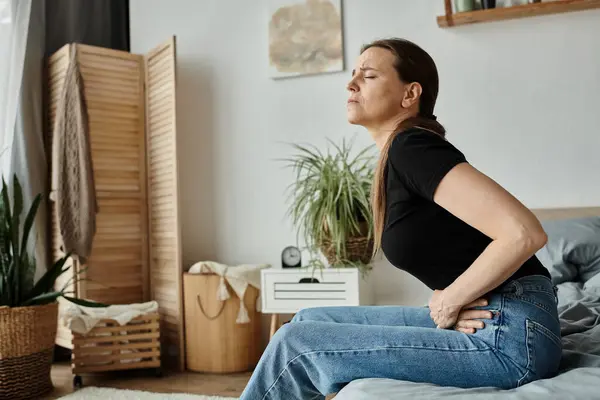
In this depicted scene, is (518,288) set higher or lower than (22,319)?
higher

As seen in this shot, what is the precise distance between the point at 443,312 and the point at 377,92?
0.53 m

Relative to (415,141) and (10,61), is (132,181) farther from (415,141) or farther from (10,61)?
(415,141)

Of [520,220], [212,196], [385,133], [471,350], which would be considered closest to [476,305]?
[471,350]

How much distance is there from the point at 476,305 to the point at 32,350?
233 cm

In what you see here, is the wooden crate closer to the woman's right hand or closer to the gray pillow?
the gray pillow

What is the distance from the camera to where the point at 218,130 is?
377 cm

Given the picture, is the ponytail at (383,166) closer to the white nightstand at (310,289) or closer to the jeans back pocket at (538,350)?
the jeans back pocket at (538,350)

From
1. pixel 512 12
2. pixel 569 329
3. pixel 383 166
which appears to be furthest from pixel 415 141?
pixel 512 12

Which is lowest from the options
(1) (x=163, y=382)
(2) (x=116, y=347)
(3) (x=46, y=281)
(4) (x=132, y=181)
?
(1) (x=163, y=382)

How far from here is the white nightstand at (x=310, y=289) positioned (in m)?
2.99

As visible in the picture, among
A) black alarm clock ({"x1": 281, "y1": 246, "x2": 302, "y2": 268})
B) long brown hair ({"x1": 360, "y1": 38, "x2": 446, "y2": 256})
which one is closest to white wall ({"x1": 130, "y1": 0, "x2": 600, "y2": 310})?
black alarm clock ({"x1": 281, "y1": 246, "x2": 302, "y2": 268})

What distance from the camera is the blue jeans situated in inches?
47.6

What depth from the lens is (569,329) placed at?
1.66m

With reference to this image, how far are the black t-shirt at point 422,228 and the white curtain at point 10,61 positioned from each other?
2823mm
